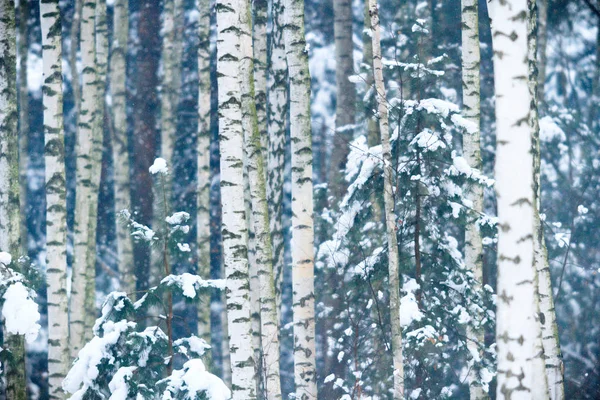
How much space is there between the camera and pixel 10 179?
8695mm

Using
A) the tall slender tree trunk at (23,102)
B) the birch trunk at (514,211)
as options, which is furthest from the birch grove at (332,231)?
the tall slender tree trunk at (23,102)

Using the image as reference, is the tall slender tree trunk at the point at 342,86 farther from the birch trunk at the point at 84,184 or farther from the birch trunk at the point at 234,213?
the birch trunk at the point at 234,213

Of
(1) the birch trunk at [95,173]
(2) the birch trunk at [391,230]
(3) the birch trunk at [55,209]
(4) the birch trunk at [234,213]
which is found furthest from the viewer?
(1) the birch trunk at [95,173]

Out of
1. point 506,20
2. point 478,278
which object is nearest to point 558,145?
point 478,278

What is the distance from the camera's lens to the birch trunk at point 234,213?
6.90 m

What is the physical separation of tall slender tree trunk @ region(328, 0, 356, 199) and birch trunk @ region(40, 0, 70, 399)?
5864 mm

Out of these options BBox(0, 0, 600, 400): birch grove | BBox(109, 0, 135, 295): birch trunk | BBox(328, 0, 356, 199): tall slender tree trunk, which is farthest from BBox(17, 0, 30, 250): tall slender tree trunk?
BBox(328, 0, 356, 199): tall slender tree trunk

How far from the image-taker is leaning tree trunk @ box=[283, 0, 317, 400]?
8.41 metres

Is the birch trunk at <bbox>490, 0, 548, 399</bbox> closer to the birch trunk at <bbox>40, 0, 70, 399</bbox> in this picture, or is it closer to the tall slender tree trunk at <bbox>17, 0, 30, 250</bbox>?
the birch trunk at <bbox>40, 0, 70, 399</bbox>

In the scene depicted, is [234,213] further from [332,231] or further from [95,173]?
[95,173]

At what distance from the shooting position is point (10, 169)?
28.6 ft

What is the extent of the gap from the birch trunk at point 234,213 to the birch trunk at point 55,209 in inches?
119

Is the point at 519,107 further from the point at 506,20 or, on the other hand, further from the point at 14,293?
the point at 14,293

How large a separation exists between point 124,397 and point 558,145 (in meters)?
12.0
